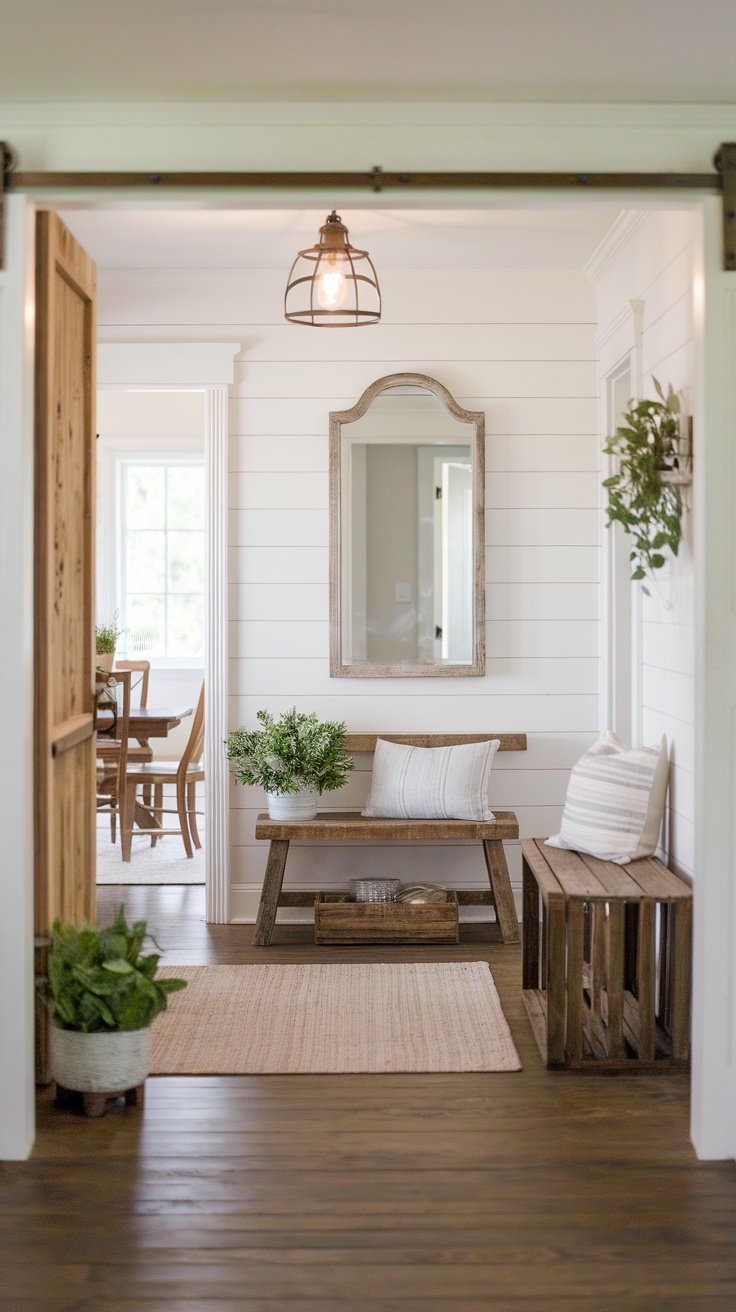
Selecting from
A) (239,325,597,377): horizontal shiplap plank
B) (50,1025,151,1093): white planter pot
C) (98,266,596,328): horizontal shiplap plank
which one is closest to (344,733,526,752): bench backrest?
(239,325,597,377): horizontal shiplap plank

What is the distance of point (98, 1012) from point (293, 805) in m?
1.75

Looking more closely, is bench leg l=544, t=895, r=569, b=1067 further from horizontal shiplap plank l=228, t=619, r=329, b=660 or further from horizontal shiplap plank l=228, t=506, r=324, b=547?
horizontal shiplap plank l=228, t=506, r=324, b=547

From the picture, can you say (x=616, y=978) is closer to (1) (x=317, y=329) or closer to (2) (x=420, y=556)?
(2) (x=420, y=556)

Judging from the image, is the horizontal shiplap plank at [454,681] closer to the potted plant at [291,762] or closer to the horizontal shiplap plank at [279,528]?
the potted plant at [291,762]

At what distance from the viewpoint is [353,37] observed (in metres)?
2.50

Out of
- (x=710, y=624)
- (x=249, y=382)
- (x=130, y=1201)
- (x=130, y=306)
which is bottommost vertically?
(x=130, y=1201)

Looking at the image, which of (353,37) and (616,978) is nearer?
(353,37)

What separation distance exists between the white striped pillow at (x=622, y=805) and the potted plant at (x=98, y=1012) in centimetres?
142

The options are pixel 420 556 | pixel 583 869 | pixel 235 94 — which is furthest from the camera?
pixel 420 556

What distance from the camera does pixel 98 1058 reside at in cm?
303

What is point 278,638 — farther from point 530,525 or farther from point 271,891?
point 530,525

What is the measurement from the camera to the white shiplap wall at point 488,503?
16.4 ft

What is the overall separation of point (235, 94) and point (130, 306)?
7.75 ft

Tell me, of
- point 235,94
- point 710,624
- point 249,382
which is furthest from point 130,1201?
point 249,382
